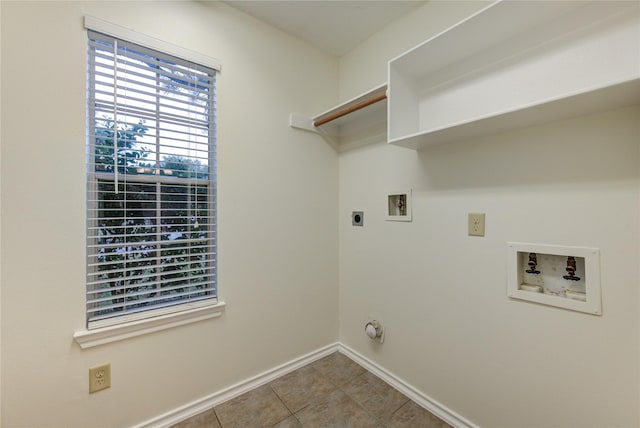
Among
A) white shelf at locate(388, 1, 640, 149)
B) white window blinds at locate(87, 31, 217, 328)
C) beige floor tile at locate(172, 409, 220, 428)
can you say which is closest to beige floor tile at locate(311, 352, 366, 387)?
beige floor tile at locate(172, 409, 220, 428)

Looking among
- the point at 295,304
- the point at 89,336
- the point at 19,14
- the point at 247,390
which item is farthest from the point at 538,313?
the point at 19,14

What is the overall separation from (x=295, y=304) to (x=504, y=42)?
1948 mm

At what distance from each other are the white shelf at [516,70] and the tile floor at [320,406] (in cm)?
156

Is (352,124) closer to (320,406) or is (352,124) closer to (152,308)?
(152,308)

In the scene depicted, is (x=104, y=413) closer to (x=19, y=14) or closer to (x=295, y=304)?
(x=295, y=304)

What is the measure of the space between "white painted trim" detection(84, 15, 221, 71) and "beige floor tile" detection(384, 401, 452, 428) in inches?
89.9

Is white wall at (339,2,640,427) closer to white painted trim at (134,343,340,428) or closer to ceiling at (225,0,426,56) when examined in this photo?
ceiling at (225,0,426,56)

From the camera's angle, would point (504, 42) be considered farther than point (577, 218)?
Yes

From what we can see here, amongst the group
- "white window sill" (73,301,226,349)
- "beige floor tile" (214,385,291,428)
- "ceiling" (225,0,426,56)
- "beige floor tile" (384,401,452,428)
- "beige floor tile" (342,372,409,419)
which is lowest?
"beige floor tile" (384,401,452,428)

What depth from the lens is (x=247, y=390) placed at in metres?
1.73

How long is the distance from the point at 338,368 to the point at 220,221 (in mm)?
1373

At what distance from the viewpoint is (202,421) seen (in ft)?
4.89

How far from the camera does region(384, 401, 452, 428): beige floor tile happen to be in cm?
147

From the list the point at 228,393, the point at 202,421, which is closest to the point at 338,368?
the point at 228,393
